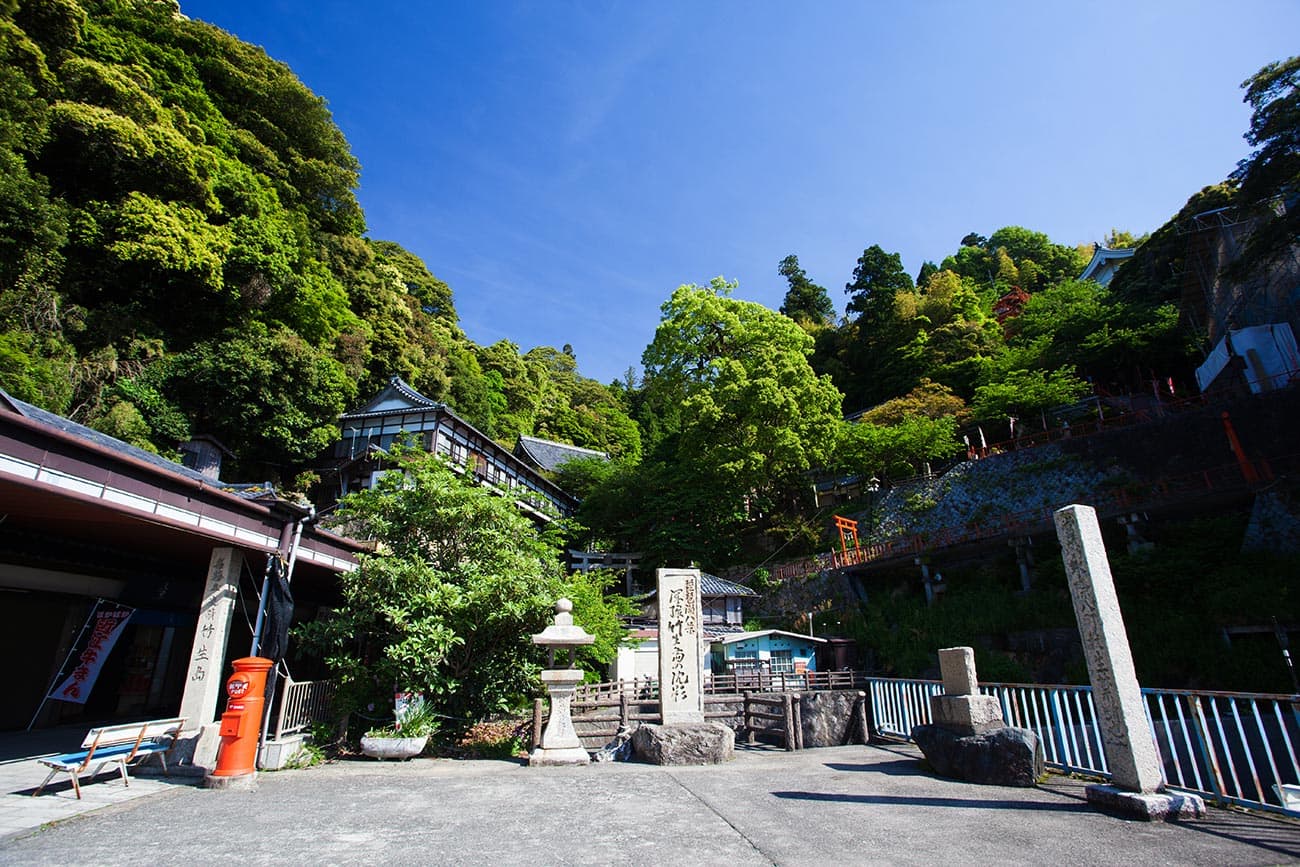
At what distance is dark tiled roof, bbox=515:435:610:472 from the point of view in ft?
116

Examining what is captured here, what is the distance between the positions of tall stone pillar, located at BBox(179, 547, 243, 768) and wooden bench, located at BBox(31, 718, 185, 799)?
241 millimetres

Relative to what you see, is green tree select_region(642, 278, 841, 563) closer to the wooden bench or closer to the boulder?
the boulder

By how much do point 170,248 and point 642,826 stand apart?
24623 millimetres

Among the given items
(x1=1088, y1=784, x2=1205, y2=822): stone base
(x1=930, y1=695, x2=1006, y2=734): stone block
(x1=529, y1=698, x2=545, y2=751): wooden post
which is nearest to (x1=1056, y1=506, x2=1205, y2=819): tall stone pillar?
(x1=1088, y1=784, x2=1205, y2=822): stone base

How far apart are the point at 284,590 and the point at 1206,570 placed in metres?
21.8

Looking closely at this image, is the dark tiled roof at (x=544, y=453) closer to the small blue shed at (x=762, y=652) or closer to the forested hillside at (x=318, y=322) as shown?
the forested hillside at (x=318, y=322)

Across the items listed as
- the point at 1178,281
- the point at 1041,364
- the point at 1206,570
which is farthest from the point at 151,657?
the point at 1178,281

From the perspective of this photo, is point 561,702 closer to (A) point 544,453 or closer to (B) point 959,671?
(B) point 959,671

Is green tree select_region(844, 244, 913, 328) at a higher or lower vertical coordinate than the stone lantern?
higher

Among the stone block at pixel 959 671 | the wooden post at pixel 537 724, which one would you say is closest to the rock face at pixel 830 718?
the stone block at pixel 959 671

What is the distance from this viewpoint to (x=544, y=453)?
36344 mm

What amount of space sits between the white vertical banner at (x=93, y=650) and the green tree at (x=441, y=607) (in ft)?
9.78

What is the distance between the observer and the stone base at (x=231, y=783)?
21.7ft

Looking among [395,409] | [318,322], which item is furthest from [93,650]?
[318,322]
